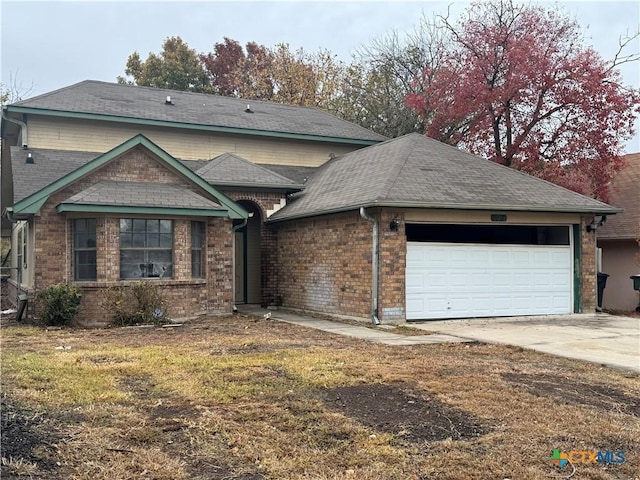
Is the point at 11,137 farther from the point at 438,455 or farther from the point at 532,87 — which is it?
Result: the point at 438,455

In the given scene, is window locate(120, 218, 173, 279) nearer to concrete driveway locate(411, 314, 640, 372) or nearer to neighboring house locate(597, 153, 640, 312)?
concrete driveway locate(411, 314, 640, 372)

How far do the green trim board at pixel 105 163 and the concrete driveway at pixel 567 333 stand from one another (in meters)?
5.63

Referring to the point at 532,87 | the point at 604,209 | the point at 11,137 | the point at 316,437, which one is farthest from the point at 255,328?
the point at 532,87

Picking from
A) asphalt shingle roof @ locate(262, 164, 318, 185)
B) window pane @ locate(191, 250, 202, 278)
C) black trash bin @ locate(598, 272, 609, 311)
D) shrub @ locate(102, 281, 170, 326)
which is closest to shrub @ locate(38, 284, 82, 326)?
shrub @ locate(102, 281, 170, 326)

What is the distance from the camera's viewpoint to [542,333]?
11.7m

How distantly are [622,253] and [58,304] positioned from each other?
16.8 meters

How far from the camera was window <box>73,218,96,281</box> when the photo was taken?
43.4 feet

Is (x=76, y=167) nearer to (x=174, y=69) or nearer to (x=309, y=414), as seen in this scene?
(x=309, y=414)

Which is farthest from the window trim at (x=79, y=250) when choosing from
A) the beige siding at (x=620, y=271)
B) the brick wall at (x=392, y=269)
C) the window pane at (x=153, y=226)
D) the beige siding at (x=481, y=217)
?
the beige siding at (x=620, y=271)

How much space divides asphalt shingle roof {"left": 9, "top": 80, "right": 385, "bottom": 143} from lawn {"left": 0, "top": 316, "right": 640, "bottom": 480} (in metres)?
10.9

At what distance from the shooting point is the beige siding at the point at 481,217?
13398 mm

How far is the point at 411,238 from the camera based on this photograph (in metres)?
14.8

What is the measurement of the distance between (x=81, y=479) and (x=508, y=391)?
4.53m

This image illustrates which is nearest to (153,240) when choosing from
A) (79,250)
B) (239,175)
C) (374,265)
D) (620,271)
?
(79,250)
